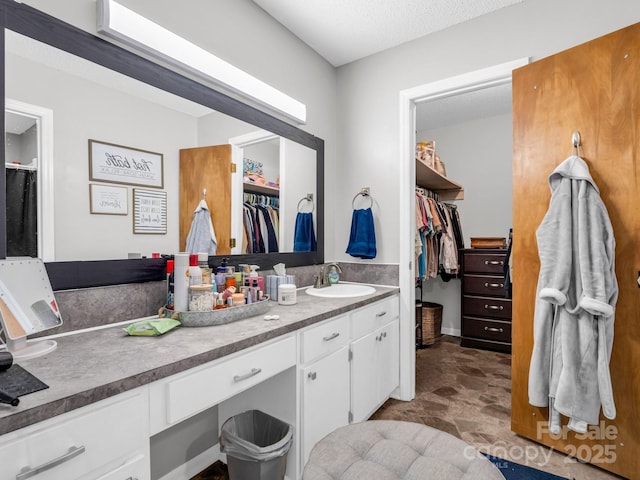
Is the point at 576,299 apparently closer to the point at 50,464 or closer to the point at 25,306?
the point at 50,464

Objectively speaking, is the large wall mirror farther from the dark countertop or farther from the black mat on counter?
the black mat on counter

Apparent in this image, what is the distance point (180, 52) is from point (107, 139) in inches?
21.9

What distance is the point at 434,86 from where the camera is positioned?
88.7 inches

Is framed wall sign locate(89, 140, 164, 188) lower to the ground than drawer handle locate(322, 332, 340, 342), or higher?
higher

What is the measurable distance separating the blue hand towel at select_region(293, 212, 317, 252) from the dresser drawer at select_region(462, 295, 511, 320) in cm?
203

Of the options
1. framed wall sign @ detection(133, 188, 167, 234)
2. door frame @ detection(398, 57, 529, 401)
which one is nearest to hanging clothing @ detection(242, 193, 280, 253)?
framed wall sign @ detection(133, 188, 167, 234)

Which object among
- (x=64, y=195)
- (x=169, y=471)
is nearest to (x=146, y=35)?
(x=64, y=195)

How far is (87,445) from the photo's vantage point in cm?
78

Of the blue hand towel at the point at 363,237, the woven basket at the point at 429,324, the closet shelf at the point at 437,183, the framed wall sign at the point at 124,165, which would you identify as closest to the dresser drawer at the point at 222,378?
the framed wall sign at the point at 124,165

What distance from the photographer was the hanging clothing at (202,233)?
5.41ft

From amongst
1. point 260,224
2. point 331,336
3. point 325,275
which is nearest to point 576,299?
point 331,336

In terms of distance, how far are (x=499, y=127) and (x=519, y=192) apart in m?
2.36

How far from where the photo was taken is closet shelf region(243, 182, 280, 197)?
1.99 m

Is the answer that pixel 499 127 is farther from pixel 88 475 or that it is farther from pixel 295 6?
pixel 88 475
